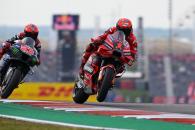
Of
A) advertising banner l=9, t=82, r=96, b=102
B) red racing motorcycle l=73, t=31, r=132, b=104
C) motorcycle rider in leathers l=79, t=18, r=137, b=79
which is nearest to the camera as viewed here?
red racing motorcycle l=73, t=31, r=132, b=104

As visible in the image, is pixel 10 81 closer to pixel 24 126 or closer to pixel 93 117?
pixel 93 117

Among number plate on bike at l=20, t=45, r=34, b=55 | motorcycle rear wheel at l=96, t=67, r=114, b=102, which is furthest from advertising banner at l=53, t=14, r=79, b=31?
motorcycle rear wheel at l=96, t=67, r=114, b=102

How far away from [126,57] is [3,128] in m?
6.16

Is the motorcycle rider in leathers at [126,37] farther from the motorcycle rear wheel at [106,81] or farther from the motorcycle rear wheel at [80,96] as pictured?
the motorcycle rear wheel at [80,96]

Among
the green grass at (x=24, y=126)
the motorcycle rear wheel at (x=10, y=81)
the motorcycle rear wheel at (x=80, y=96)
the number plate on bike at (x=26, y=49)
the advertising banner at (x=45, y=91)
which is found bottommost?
the advertising banner at (x=45, y=91)

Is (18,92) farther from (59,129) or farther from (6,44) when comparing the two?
(59,129)

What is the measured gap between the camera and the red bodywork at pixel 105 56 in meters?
16.8

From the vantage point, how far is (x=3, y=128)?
11195 millimetres

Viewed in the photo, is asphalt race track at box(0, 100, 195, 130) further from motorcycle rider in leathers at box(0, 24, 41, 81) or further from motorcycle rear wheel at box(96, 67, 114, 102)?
motorcycle rider in leathers at box(0, 24, 41, 81)

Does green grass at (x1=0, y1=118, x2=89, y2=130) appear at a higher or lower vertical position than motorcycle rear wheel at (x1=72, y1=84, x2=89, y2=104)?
higher

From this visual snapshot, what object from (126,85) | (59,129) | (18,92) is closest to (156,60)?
(126,85)

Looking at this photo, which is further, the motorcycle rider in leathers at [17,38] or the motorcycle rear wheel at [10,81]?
the motorcycle rider in leathers at [17,38]

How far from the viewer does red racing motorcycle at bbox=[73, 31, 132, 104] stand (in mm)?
16531

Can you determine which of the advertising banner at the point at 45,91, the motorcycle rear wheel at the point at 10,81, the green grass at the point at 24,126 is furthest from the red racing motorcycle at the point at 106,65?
the advertising banner at the point at 45,91
